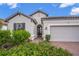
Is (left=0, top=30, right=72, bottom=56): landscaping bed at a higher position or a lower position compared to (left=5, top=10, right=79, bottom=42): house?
lower

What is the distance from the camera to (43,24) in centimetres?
621

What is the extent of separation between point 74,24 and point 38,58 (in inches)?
47.6

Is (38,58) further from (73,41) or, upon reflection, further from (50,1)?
(50,1)

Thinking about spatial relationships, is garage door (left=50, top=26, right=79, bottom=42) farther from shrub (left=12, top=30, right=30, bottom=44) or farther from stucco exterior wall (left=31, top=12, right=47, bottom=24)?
shrub (left=12, top=30, right=30, bottom=44)

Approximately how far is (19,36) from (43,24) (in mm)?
656

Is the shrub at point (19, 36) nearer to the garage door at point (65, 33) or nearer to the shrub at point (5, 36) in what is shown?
the shrub at point (5, 36)

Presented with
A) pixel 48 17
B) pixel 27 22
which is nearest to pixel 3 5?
pixel 27 22

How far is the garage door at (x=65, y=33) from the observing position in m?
6.29

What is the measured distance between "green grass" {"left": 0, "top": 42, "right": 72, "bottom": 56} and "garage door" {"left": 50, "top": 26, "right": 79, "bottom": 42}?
0.27 meters

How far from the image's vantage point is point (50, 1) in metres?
6.22

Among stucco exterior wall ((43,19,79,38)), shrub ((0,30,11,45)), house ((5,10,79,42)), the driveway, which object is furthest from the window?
the driveway

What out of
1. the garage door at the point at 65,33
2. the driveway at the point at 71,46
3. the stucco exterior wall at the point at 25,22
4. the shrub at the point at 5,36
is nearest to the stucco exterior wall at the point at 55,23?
the garage door at the point at 65,33

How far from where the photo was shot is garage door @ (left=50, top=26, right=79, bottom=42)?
20.6 ft

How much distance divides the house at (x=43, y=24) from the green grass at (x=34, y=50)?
213 millimetres
